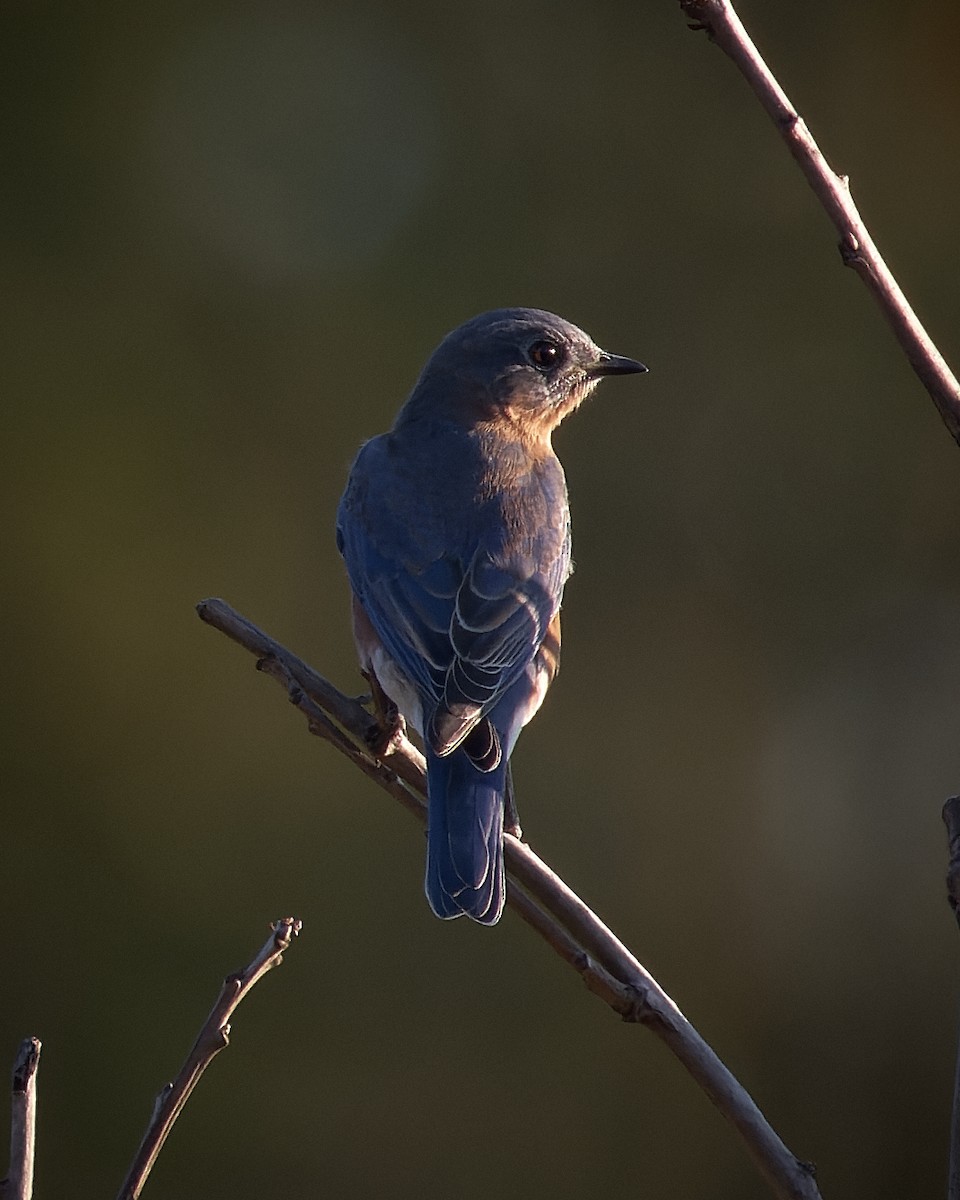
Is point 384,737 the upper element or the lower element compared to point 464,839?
upper

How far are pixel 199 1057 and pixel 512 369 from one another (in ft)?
8.90

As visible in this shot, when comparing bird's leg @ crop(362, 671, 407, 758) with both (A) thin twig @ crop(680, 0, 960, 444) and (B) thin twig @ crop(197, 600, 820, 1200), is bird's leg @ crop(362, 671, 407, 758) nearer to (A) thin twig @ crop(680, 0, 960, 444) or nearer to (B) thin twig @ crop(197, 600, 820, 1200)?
(B) thin twig @ crop(197, 600, 820, 1200)

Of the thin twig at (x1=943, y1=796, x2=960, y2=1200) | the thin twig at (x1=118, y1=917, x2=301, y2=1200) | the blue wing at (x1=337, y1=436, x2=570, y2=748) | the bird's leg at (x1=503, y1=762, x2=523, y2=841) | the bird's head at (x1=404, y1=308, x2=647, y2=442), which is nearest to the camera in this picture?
the thin twig at (x1=943, y1=796, x2=960, y2=1200)

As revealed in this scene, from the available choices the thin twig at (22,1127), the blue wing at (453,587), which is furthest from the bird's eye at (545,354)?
the thin twig at (22,1127)

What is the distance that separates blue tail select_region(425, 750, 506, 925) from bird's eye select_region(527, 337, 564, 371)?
64.1 inches

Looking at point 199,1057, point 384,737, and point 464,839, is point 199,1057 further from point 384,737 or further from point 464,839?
point 384,737

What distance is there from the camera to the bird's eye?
14.5 ft

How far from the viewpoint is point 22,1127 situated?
190cm

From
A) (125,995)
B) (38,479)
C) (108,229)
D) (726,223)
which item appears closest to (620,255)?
(726,223)

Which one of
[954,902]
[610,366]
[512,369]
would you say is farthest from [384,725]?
[610,366]

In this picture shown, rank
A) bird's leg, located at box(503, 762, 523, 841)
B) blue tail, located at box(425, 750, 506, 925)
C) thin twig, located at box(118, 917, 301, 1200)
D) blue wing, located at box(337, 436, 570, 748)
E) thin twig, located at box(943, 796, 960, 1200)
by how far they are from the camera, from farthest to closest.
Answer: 1. blue wing, located at box(337, 436, 570, 748)
2. bird's leg, located at box(503, 762, 523, 841)
3. blue tail, located at box(425, 750, 506, 925)
4. thin twig, located at box(118, 917, 301, 1200)
5. thin twig, located at box(943, 796, 960, 1200)

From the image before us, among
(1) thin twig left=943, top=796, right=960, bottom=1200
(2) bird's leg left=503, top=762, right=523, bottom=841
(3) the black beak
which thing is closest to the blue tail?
(2) bird's leg left=503, top=762, right=523, bottom=841

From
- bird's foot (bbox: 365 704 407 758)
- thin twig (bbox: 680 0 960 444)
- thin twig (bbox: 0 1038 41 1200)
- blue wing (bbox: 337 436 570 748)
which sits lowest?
thin twig (bbox: 0 1038 41 1200)

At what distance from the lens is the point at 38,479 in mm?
5535
